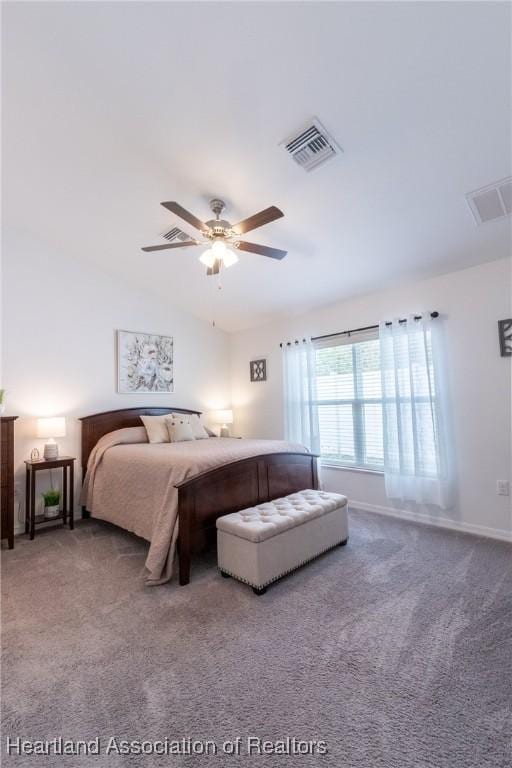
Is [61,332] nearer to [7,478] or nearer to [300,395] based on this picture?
[7,478]

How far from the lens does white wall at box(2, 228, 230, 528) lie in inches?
144

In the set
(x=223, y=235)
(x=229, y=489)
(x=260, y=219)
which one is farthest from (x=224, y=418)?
(x=260, y=219)

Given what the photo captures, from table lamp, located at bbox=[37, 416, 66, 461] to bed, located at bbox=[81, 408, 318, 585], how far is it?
0.40m

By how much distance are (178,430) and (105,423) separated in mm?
865

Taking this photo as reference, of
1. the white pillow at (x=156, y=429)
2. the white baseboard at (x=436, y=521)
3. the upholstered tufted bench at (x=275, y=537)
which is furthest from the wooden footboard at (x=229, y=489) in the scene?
the white pillow at (x=156, y=429)

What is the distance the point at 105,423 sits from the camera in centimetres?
421

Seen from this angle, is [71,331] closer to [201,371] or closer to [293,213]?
[201,371]

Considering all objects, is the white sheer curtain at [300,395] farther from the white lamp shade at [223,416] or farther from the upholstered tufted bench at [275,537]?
the upholstered tufted bench at [275,537]

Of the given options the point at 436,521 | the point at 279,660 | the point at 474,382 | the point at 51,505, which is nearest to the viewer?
the point at 279,660

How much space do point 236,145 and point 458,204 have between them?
5.57 feet

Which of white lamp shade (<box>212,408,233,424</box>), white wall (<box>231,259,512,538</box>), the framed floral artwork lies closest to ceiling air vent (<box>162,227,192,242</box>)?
the framed floral artwork

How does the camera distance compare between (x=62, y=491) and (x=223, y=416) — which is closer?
(x=62, y=491)

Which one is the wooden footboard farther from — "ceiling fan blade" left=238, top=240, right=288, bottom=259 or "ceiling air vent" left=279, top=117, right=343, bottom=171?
"ceiling air vent" left=279, top=117, right=343, bottom=171

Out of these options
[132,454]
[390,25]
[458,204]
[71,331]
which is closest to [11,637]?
[132,454]
